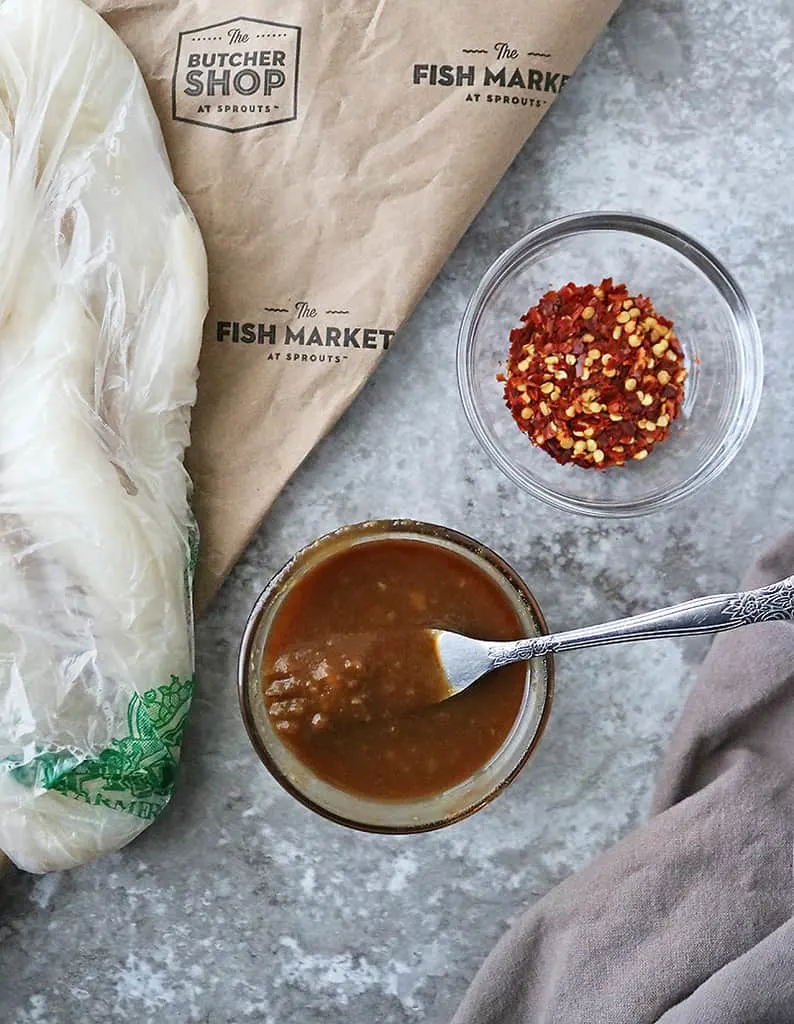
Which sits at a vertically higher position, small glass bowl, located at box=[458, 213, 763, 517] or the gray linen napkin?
small glass bowl, located at box=[458, 213, 763, 517]

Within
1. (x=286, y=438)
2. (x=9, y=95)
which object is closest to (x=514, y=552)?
(x=286, y=438)

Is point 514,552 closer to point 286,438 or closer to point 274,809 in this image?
point 286,438

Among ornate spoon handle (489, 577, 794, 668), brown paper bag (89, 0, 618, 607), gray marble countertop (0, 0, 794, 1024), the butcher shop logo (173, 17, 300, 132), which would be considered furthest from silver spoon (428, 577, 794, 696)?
the butcher shop logo (173, 17, 300, 132)

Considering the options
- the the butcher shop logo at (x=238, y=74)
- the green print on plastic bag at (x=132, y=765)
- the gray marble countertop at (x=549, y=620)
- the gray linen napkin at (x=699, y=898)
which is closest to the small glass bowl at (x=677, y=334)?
the gray marble countertop at (x=549, y=620)

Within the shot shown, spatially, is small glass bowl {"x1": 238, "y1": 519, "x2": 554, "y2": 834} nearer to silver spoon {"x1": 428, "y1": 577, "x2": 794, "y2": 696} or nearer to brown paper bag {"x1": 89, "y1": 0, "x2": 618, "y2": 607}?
silver spoon {"x1": 428, "y1": 577, "x2": 794, "y2": 696}

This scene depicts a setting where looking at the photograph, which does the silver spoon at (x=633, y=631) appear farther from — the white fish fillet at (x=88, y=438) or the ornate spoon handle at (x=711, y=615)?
the white fish fillet at (x=88, y=438)
